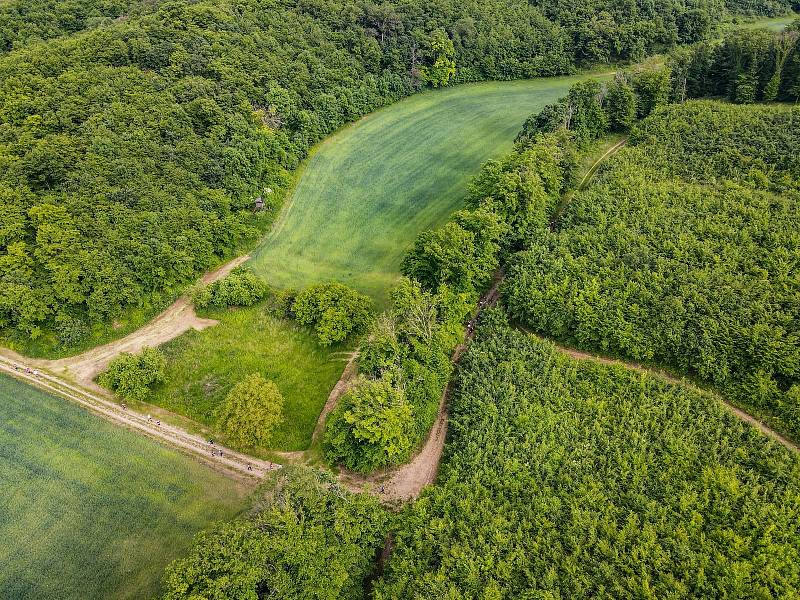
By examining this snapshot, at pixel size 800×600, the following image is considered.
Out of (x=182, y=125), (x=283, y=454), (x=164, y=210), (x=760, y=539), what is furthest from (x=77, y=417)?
(x=760, y=539)

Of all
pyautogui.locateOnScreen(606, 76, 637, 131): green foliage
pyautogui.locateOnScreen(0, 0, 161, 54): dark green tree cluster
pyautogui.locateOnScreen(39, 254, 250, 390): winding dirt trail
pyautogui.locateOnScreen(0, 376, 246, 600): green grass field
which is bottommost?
pyautogui.locateOnScreen(0, 376, 246, 600): green grass field

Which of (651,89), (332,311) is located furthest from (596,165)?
(332,311)

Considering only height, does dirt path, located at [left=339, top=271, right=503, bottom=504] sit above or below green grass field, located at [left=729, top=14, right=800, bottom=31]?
below

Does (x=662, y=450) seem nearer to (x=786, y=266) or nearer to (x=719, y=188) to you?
(x=786, y=266)

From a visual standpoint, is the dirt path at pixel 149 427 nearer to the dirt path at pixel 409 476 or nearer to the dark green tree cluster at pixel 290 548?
the dirt path at pixel 409 476

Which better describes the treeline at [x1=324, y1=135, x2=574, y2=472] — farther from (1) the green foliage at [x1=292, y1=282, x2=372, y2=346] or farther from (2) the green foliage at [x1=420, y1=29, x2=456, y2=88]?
(2) the green foliage at [x1=420, y1=29, x2=456, y2=88]

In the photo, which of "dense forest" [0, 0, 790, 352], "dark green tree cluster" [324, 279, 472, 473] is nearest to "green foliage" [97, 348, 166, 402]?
"dense forest" [0, 0, 790, 352]

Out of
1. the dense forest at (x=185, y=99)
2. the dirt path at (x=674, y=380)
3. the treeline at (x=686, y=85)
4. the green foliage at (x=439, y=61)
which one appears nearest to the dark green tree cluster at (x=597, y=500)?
the dirt path at (x=674, y=380)

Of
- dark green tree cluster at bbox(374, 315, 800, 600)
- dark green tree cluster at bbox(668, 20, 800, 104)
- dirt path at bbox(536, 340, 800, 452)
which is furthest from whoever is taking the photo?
dark green tree cluster at bbox(668, 20, 800, 104)
